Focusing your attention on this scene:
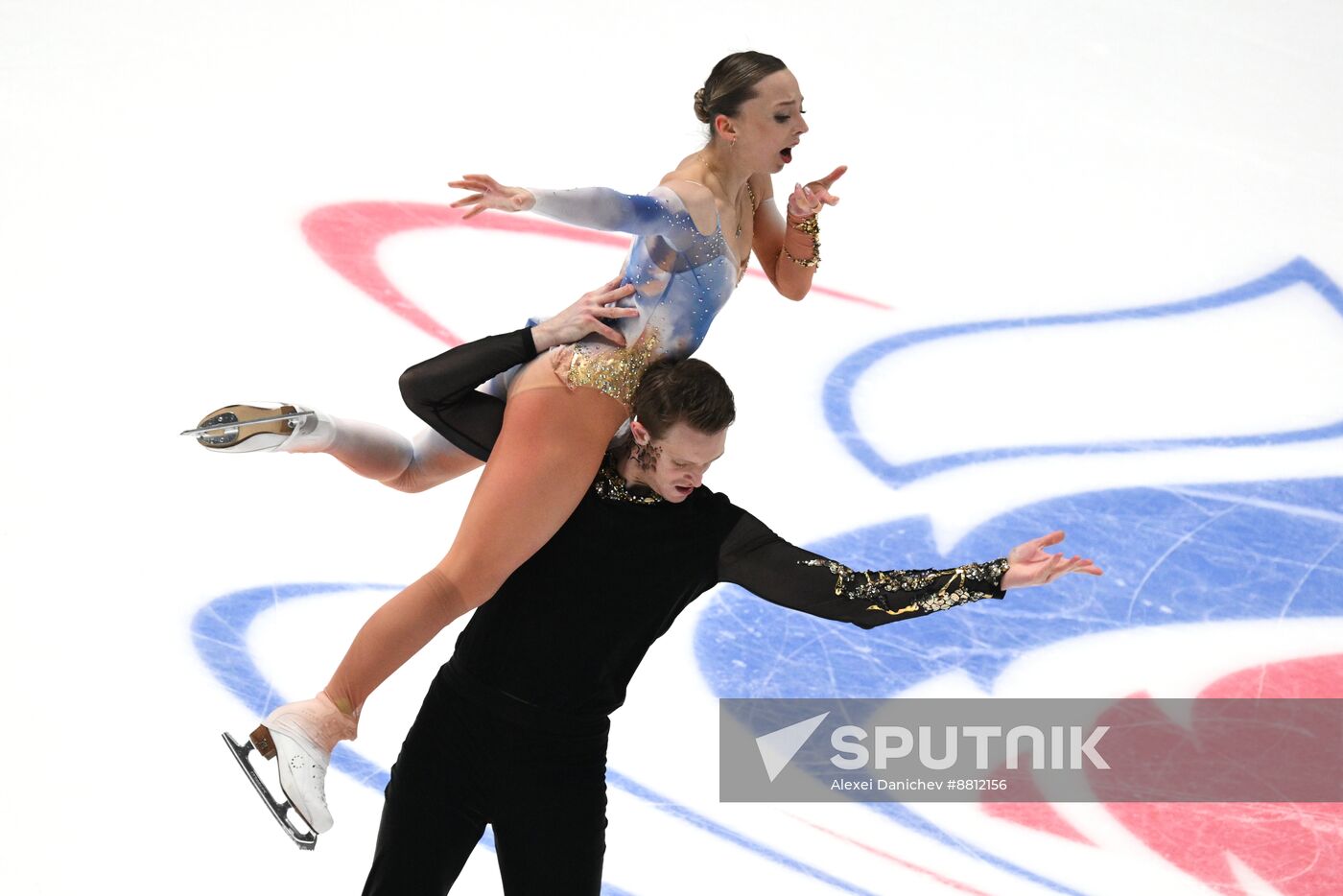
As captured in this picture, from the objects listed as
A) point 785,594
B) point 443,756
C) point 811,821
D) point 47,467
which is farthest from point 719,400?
point 47,467

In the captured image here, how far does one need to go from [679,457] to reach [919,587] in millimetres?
470

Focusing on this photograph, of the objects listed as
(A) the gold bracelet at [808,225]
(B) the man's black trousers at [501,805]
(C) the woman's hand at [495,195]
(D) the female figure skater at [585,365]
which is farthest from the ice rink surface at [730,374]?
(C) the woman's hand at [495,195]

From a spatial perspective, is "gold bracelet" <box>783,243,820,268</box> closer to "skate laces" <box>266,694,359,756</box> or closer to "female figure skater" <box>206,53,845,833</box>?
"female figure skater" <box>206,53,845,833</box>

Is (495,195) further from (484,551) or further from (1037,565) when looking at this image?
(1037,565)

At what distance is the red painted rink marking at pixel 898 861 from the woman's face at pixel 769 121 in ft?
5.22

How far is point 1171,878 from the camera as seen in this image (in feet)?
12.0

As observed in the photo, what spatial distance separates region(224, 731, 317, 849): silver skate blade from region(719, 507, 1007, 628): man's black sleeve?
0.85 m

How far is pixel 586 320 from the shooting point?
3.01 m

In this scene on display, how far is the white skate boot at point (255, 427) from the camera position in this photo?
10.2 ft

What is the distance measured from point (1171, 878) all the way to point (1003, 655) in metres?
0.74

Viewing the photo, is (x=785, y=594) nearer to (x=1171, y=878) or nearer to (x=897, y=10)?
(x=1171, y=878)

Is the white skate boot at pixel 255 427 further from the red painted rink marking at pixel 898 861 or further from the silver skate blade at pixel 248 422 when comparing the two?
the red painted rink marking at pixel 898 861

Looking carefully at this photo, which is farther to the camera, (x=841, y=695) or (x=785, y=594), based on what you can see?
(x=841, y=695)

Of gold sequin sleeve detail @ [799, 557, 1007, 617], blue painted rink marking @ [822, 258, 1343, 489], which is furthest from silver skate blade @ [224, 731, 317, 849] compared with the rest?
blue painted rink marking @ [822, 258, 1343, 489]
